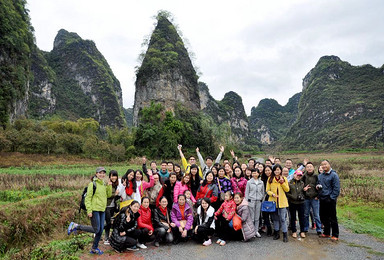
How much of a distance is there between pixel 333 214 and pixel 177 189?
373cm

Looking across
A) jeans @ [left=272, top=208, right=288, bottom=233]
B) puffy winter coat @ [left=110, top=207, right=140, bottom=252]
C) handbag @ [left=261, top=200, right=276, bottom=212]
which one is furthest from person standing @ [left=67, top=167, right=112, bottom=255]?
jeans @ [left=272, top=208, right=288, bottom=233]

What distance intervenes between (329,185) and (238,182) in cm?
215

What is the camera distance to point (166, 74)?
141ft

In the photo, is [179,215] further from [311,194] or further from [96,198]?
[311,194]

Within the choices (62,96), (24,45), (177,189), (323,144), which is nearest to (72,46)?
(62,96)

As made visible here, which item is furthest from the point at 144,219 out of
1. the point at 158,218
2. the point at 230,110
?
the point at 230,110

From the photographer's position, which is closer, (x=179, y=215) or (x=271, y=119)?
(x=179, y=215)

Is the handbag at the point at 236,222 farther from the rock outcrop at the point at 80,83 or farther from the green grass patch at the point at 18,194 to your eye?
the rock outcrop at the point at 80,83

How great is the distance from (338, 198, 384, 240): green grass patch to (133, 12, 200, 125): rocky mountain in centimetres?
3453

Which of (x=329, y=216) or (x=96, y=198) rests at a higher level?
(x=96, y=198)

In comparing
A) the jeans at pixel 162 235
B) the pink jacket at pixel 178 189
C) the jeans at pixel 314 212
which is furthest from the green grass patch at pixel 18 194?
the jeans at pixel 314 212

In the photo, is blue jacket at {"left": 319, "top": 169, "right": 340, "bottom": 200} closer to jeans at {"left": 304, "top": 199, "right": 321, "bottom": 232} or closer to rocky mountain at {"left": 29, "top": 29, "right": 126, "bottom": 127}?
jeans at {"left": 304, "top": 199, "right": 321, "bottom": 232}

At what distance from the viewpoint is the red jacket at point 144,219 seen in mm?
5095

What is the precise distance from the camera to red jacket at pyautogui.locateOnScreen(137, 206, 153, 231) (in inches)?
201
